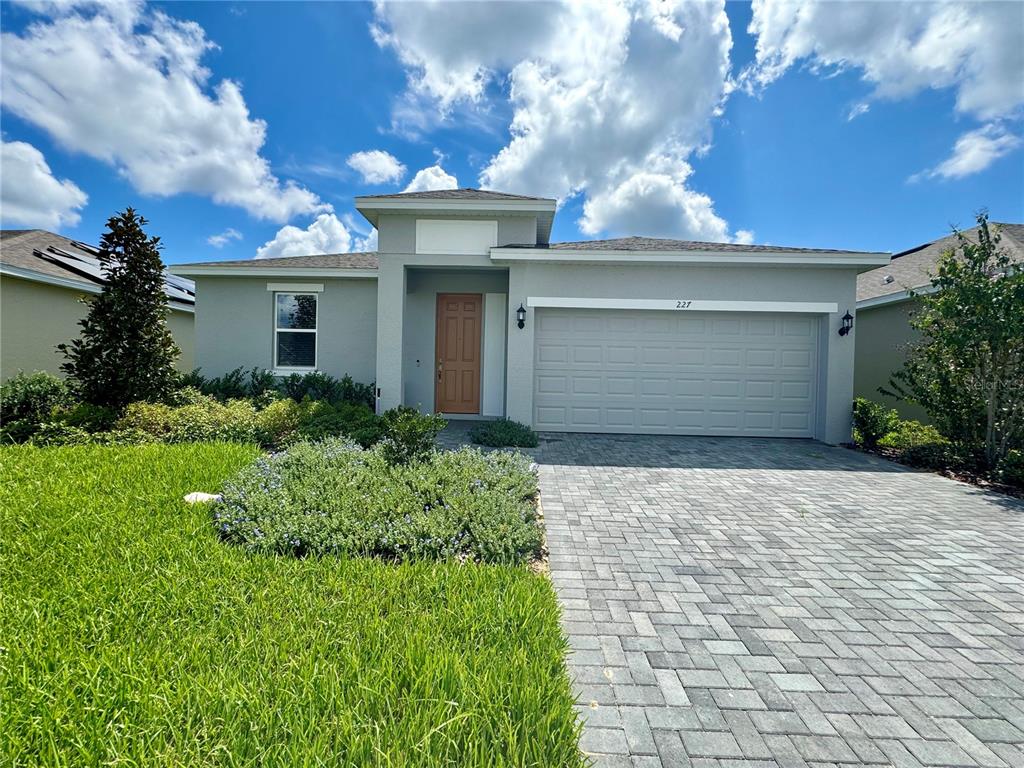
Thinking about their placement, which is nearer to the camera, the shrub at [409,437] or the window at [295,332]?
the shrub at [409,437]

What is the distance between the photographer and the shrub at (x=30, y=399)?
7.48 m

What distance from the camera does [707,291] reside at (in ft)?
29.7

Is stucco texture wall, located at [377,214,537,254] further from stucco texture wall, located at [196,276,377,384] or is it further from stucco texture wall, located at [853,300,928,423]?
stucco texture wall, located at [853,300,928,423]

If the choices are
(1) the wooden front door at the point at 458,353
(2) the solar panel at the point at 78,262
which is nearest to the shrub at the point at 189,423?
(1) the wooden front door at the point at 458,353

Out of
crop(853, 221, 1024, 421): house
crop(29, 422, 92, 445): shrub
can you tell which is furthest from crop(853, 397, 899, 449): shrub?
crop(29, 422, 92, 445): shrub

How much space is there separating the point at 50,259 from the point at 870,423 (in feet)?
64.2

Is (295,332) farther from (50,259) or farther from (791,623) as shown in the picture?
(791,623)

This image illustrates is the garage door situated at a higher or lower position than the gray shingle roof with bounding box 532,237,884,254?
lower

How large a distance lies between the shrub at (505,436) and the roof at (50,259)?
26.8ft

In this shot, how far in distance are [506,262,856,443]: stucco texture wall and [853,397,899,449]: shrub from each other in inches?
6.5

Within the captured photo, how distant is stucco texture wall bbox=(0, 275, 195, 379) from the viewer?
10172 millimetres

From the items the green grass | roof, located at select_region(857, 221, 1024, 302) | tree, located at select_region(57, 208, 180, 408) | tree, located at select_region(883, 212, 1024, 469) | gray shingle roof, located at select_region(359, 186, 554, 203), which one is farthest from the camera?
roof, located at select_region(857, 221, 1024, 302)

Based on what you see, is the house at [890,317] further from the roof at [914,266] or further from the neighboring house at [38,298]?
the neighboring house at [38,298]

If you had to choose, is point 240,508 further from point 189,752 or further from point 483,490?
point 189,752
